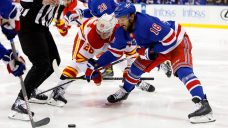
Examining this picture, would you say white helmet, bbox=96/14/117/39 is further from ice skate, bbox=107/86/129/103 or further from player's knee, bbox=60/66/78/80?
ice skate, bbox=107/86/129/103

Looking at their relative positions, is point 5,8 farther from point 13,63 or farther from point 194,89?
point 194,89

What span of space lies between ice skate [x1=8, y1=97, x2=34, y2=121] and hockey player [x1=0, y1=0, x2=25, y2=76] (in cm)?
31

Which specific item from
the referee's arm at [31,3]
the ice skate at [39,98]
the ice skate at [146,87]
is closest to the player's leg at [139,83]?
the ice skate at [146,87]

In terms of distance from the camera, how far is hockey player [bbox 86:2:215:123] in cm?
300

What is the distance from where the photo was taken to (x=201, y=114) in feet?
9.75

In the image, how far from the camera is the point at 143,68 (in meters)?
3.38

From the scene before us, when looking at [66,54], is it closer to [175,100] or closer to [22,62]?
[175,100]

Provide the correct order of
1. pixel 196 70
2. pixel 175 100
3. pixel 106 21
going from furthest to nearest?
pixel 196 70
pixel 175 100
pixel 106 21

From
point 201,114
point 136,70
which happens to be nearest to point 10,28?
point 136,70

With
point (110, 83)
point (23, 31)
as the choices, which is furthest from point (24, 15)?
point (110, 83)

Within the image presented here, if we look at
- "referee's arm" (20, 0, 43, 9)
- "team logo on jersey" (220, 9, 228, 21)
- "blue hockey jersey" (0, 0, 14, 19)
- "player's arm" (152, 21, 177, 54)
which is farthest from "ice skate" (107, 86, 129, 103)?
"team logo on jersey" (220, 9, 228, 21)

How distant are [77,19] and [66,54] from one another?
1.75 metres

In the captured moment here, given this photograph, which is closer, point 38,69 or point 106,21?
point 38,69

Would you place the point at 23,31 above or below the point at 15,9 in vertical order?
below
